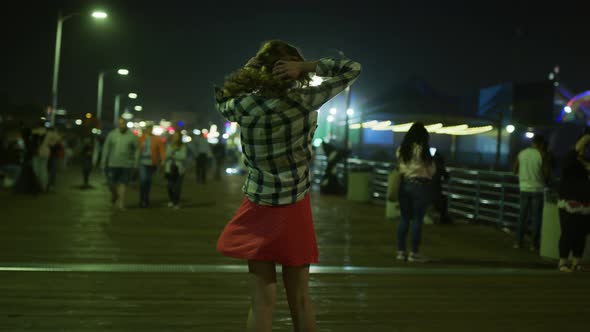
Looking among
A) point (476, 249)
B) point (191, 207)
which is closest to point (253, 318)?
point (476, 249)

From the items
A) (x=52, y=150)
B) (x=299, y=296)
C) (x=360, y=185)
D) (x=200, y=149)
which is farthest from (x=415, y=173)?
(x=200, y=149)

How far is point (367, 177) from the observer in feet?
66.8

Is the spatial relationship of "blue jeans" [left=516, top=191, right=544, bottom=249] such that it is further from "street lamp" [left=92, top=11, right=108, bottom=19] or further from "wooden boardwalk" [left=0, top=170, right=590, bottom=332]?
"street lamp" [left=92, top=11, right=108, bottom=19]

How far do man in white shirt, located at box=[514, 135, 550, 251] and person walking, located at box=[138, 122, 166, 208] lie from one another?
7.87m

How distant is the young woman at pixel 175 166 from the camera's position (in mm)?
16562

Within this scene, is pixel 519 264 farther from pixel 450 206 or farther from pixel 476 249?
pixel 450 206

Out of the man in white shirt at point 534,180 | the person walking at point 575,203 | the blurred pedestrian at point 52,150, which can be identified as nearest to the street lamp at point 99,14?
the blurred pedestrian at point 52,150

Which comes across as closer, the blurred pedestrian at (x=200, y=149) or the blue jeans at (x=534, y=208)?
the blue jeans at (x=534, y=208)

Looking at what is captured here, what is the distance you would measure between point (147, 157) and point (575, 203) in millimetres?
9711

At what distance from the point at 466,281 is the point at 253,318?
4.92 meters

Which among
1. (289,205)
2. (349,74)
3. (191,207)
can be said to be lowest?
(191,207)

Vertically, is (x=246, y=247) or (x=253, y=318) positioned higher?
(x=246, y=247)

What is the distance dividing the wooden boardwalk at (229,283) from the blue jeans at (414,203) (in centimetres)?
43

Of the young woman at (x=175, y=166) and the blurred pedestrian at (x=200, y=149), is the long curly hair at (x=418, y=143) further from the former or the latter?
the blurred pedestrian at (x=200, y=149)
